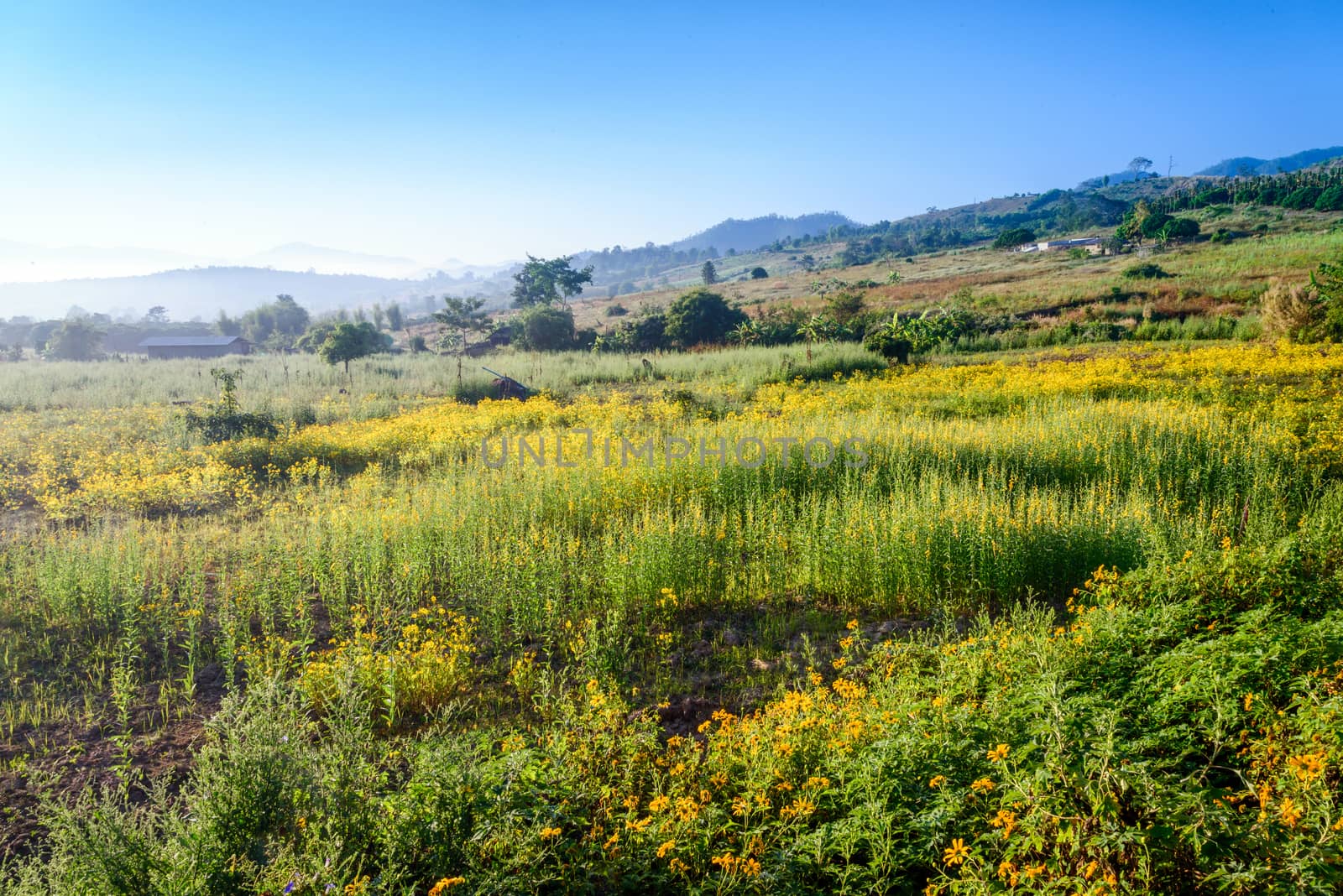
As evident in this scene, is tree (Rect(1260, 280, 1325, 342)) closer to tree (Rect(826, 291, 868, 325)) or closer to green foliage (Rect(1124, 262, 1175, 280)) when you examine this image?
tree (Rect(826, 291, 868, 325))

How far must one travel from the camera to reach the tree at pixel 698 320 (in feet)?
104

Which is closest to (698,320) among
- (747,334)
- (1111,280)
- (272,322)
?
(747,334)

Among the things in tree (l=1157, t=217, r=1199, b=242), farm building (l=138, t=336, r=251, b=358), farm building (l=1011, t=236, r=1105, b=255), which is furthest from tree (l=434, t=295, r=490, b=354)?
farm building (l=1011, t=236, r=1105, b=255)

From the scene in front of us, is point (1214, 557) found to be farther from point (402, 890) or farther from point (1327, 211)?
point (1327, 211)

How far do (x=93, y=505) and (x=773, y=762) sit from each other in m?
9.94

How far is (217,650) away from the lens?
16.8 ft

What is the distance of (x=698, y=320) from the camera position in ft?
106

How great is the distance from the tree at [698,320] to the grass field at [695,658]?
2069 cm

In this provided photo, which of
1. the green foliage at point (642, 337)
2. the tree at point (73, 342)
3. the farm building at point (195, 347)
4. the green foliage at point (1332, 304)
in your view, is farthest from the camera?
the farm building at point (195, 347)

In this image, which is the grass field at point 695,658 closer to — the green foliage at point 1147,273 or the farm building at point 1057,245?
the green foliage at point 1147,273

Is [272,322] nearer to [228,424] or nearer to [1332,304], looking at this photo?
[228,424]

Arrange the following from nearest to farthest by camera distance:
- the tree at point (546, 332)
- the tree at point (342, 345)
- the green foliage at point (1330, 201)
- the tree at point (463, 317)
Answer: the tree at point (342, 345), the tree at point (546, 332), the tree at point (463, 317), the green foliage at point (1330, 201)

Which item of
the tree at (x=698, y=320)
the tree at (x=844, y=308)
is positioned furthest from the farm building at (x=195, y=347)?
the tree at (x=844, y=308)

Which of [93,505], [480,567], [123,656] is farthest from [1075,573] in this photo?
[93,505]
